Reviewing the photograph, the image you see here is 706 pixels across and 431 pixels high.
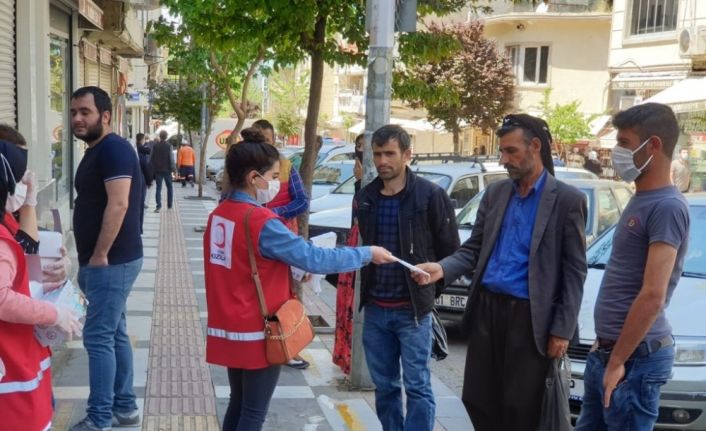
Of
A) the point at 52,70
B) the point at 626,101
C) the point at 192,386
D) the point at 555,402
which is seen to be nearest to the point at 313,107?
the point at 192,386

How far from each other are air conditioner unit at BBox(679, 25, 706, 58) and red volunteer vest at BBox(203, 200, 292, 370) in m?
21.1

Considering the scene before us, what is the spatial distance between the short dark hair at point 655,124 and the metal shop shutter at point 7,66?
717cm

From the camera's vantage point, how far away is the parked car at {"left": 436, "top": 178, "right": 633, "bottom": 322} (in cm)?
833

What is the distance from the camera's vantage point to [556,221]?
3.82 metres

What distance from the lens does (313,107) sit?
7.99 metres

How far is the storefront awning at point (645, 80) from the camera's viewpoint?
24656 mm

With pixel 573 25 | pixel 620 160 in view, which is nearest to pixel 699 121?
pixel 573 25

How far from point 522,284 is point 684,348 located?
193 cm

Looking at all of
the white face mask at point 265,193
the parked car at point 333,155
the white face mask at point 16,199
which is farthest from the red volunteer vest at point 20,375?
the parked car at point 333,155

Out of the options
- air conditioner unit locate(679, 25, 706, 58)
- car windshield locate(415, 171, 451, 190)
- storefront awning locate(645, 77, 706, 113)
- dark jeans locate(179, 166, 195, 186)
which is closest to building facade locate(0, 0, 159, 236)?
car windshield locate(415, 171, 451, 190)

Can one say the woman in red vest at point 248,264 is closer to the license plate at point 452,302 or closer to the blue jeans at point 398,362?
the blue jeans at point 398,362

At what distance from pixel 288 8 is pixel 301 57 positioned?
1243mm

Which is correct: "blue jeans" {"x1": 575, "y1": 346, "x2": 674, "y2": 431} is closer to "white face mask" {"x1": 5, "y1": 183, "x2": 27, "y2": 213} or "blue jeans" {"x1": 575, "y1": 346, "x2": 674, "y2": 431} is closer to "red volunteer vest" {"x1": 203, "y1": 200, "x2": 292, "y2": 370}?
"red volunteer vest" {"x1": 203, "y1": 200, "x2": 292, "y2": 370}

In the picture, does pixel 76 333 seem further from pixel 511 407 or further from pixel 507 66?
pixel 507 66
